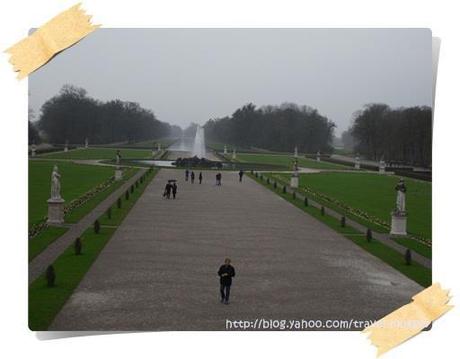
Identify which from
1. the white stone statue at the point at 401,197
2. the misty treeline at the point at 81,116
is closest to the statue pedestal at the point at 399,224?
the white stone statue at the point at 401,197

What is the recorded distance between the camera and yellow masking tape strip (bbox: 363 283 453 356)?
1463 cm

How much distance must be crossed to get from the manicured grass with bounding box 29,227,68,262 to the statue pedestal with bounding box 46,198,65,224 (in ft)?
1.92

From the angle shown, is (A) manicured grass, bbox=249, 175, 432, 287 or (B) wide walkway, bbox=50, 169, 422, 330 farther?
(A) manicured grass, bbox=249, 175, 432, 287

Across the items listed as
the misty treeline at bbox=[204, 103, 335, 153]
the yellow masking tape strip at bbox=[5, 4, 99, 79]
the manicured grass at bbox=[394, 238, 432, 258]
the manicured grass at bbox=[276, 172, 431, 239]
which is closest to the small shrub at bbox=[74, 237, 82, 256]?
the misty treeline at bbox=[204, 103, 335, 153]

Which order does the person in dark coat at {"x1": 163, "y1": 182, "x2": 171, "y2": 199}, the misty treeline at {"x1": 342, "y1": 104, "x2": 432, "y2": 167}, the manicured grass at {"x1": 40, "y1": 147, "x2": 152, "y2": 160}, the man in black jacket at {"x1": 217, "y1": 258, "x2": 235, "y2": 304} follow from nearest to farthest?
the man in black jacket at {"x1": 217, "y1": 258, "x2": 235, "y2": 304}
the misty treeline at {"x1": 342, "y1": 104, "x2": 432, "y2": 167}
the manicured grass at {"x1": 40, "y1": 147, "x2": 152, "y2": 160}
the person in dark coat at {"x1": 163, "y1": 182, "x2": 171, "y2": 199}

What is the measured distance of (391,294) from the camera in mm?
17141

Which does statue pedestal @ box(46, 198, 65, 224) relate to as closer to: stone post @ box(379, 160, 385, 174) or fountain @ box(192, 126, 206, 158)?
fountain @ box(192, 126, 206, 158)

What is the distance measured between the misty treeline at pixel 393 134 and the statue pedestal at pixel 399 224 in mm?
2119

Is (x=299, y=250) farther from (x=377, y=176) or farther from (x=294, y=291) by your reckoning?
(x=377, y=176)

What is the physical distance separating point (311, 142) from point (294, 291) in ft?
A: 55.1

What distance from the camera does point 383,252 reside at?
2212 cm

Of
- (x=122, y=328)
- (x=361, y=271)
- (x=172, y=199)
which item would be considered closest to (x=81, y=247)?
(x=122, y=328)

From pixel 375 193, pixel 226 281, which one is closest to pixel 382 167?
pixel 375 193

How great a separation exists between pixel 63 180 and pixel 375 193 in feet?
53.8
